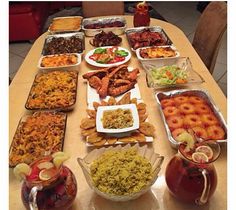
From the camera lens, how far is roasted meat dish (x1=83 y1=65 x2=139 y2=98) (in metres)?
1.52

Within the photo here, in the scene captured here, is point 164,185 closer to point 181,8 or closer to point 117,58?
point 117,58

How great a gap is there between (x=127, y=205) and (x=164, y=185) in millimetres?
149

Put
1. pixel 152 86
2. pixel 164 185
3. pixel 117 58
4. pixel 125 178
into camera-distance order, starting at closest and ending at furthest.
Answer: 1. pixel 125 178
2. pixel 164 185
3. pixel 152 86
4. pixel 117 58

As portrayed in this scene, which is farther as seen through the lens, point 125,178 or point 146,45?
point 146,45

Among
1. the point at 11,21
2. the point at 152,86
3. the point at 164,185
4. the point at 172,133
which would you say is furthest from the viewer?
the point at 11,21

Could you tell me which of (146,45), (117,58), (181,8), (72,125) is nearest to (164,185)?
(72,125)

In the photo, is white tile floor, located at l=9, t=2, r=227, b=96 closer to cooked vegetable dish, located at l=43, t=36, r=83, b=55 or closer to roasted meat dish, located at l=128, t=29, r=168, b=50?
roasted meat dish, located at l=128, t=29, r=168, b=50

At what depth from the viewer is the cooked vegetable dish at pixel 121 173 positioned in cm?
89

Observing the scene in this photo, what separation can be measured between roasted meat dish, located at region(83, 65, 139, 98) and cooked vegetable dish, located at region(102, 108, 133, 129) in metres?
0.23

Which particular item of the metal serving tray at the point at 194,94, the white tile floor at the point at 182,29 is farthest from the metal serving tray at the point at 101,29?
the white tile floor at the point at 182,29

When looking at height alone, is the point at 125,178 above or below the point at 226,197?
above

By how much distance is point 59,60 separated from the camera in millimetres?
1796

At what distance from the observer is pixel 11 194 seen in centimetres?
102

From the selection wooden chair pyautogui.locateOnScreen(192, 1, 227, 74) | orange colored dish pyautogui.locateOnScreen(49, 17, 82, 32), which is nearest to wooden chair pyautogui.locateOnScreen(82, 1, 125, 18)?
orange colored dish pyautogui.locateOnScreen(49, 17, 82, 32)
